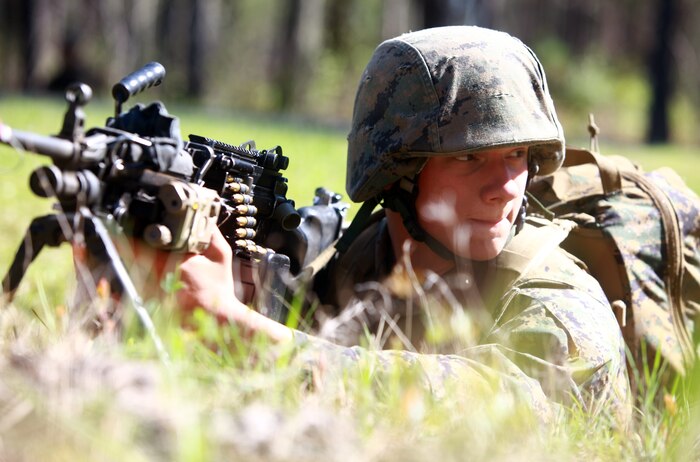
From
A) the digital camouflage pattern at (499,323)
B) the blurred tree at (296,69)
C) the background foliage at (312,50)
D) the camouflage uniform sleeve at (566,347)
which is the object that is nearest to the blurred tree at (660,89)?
the background foliage at (312,50)

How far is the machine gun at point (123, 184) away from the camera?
2.54 meters

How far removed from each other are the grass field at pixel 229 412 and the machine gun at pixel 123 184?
14 centimetres

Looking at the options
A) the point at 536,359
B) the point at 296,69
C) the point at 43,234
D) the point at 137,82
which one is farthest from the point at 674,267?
the point at 296,69

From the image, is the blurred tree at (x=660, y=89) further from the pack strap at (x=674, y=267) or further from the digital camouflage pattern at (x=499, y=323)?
the digital camouflage pattern at (x=499, y=323)

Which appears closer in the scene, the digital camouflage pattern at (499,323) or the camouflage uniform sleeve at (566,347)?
the digital camouflage pattern at (499,323)

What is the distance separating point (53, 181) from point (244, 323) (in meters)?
0.71

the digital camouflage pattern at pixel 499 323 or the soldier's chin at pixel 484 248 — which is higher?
the soldier's chin at pixel 484 248

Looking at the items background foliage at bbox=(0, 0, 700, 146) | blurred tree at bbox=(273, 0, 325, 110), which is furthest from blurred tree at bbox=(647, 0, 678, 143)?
blurred tree at bbox=(273, 0, 325, 110)

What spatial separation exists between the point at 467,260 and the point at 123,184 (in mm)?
1560

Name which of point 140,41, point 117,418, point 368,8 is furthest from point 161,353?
point 368,8

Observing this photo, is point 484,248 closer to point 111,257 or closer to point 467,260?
point 467,260

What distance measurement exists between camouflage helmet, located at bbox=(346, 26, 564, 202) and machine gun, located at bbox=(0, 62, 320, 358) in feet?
3.06

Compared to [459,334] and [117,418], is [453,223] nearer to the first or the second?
[459,334]

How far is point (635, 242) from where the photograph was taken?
4062mm
